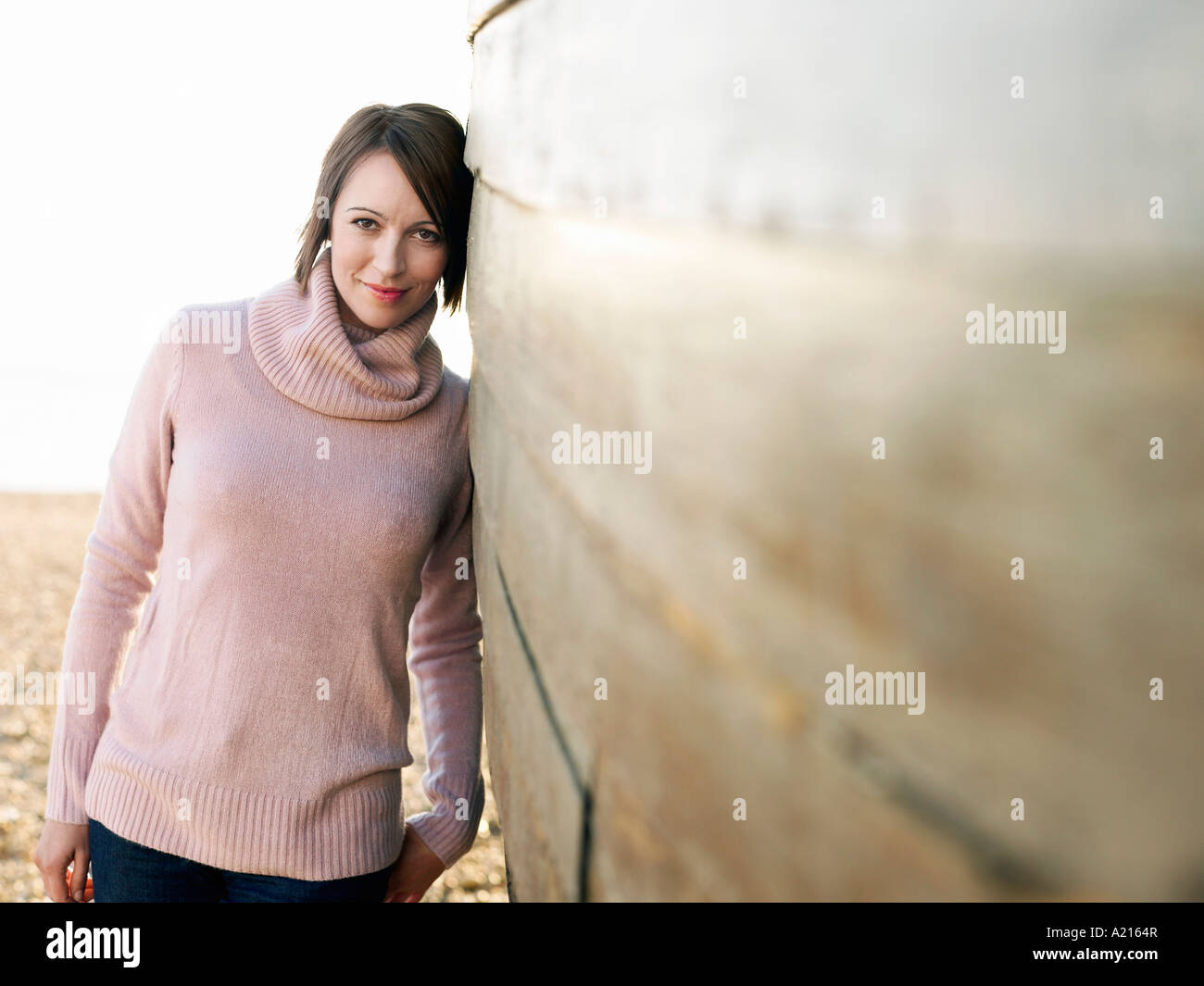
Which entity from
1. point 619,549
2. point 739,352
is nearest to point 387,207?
point 619,549

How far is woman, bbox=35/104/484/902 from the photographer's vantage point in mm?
1595

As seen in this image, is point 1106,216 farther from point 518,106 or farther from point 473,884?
point 473,884

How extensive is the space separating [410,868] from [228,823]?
0.41m

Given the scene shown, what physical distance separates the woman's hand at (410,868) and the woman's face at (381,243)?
38.8 inches

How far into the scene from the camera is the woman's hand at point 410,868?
1832 mm

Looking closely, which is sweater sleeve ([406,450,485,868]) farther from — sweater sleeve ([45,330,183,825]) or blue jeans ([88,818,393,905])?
sweater sleeve ([45,330,183,825])

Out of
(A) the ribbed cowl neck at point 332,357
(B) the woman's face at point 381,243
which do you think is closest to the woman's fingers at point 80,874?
(A) the ribbed cowl neck at point 332,357

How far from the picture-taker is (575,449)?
26.3 inches

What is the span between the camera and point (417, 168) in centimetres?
172

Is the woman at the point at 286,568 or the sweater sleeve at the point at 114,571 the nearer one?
the woman at the point at 286,568

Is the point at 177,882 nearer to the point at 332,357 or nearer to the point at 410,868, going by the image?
the point at 410,868

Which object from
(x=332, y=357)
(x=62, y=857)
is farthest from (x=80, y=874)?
(x=332, y=357)

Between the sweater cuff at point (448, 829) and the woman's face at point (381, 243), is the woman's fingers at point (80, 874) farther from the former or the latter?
the woman's face at point (381, 243)

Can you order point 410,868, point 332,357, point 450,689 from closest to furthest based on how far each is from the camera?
point 332,357
point 410,868
point 450,689
